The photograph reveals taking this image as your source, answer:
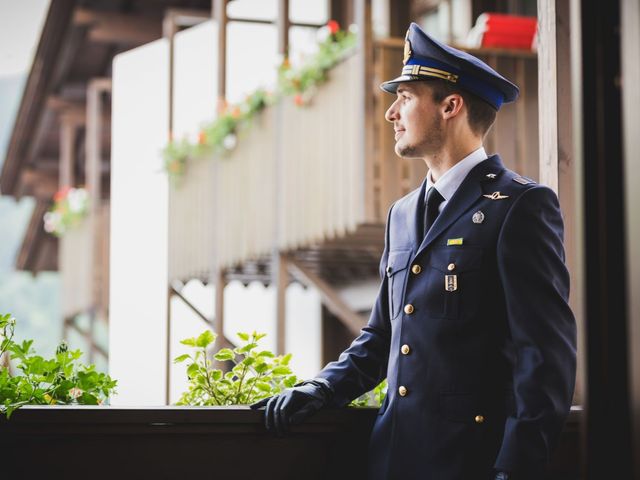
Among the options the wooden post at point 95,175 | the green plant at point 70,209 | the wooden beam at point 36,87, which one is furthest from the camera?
the green plant at point 70,209

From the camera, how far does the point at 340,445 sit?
3141 millimetres

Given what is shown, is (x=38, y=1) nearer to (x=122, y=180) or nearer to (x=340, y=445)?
(x=122, y=180)

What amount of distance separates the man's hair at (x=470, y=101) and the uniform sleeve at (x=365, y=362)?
0.42 metres

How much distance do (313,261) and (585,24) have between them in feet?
31.6

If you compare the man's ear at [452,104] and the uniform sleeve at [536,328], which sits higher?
the man's ear at [452,104]

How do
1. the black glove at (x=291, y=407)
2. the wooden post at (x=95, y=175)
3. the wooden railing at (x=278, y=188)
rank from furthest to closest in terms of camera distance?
the wooden post at (x=95, y=175) → the wooden railing at (x=278, y=188) → the black glove at (x=291, y=407)

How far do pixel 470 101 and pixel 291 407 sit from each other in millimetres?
959

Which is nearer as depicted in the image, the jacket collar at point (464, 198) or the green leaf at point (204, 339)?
the jacket collar at point (464, 198)

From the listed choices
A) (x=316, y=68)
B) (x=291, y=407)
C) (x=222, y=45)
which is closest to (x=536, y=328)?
(x=291, y=407)

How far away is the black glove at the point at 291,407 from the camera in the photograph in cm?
301

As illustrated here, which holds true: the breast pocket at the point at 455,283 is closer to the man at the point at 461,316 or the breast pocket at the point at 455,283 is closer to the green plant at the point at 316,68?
the man at the point at 461,316

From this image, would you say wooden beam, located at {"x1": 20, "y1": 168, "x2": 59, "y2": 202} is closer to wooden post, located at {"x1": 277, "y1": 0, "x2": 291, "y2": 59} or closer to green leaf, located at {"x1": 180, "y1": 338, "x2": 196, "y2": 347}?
wooden post, located at {"x1": 277, "y1": 0, "x2": 291, "y2": 59}

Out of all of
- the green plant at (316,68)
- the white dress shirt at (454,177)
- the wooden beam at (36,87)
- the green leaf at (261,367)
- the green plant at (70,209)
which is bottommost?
the green leaf at (261,367)

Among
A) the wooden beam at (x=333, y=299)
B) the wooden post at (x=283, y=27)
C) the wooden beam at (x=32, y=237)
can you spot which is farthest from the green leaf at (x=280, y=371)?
the wooden beam at (x=32, y=237)
